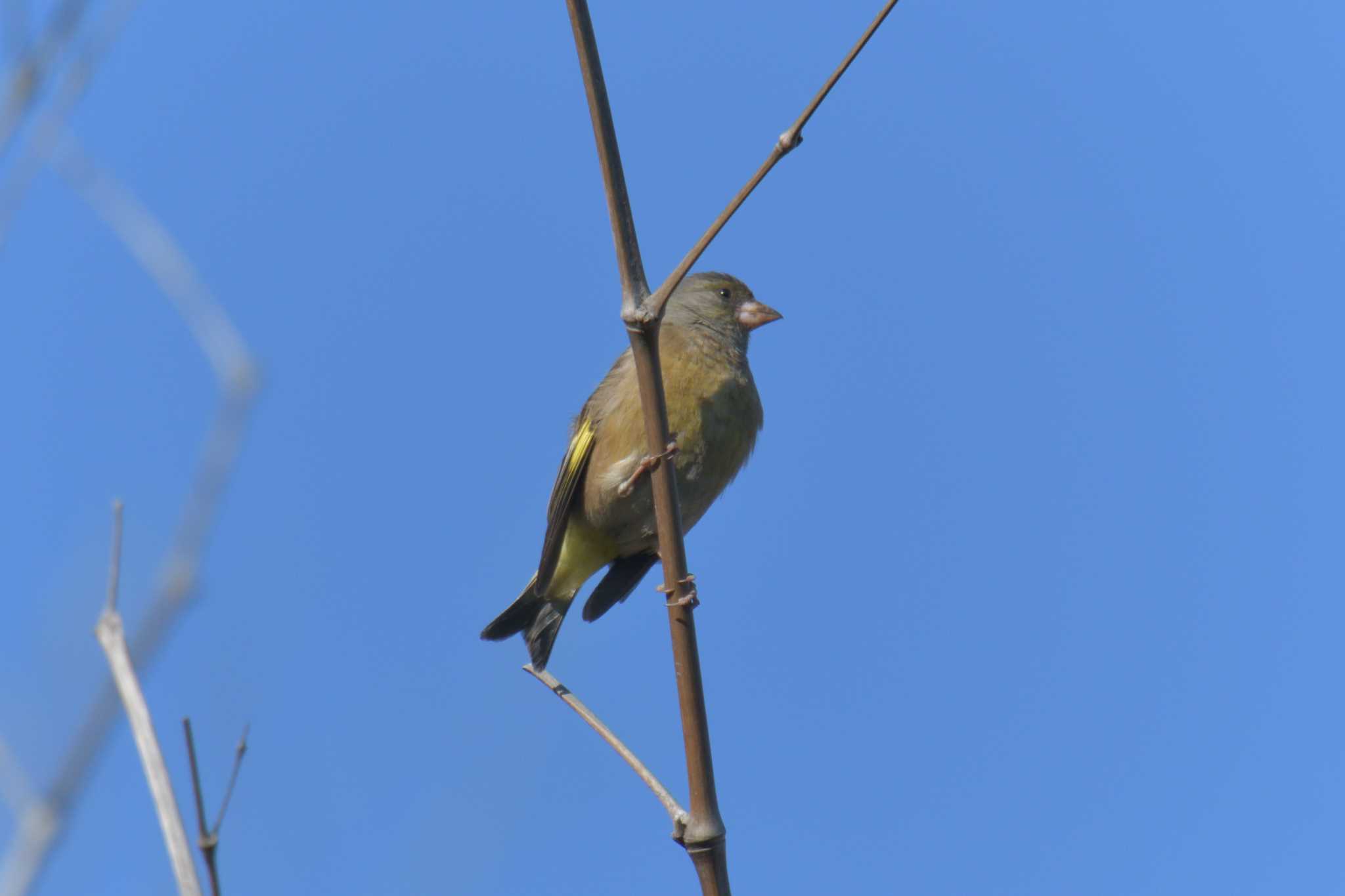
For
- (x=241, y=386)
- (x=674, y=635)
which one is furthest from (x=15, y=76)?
(x=674, y=635)

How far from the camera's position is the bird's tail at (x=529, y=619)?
5328 mm

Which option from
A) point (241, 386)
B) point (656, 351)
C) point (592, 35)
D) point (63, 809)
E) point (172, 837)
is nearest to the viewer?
point (172, 837)

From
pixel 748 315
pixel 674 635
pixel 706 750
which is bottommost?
pixel 706 750

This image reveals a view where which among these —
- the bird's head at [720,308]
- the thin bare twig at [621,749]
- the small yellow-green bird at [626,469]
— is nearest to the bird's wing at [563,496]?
the small yellow-green bird at [626,469]

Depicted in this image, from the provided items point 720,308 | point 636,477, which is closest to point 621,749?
point 636,477

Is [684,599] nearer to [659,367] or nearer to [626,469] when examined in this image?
[659,367]

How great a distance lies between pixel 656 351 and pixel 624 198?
0.33m

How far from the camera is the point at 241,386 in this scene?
9.73 ft

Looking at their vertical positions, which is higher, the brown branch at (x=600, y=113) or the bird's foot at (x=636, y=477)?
the bird's foot at (x=636, y=477)

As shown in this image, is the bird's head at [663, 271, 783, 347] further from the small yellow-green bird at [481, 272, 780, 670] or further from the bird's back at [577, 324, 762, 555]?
the bird's back at [577, 324, 762, 555]

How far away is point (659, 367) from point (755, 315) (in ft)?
11.1

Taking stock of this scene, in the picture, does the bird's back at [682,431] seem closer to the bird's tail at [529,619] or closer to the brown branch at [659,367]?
the bird's tail at [529,619]

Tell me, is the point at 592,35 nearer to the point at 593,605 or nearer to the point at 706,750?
the point at 706,750

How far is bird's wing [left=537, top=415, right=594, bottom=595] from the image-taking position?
17.1 ft
